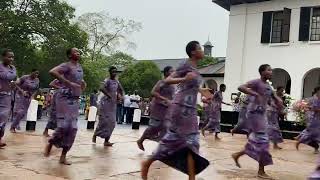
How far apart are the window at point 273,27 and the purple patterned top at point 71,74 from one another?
18.2 meters

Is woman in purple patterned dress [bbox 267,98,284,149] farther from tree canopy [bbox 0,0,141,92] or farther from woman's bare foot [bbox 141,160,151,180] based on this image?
tree canopy [bbox 0,0,141,92]

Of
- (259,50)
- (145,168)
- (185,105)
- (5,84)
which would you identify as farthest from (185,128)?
(259,50)

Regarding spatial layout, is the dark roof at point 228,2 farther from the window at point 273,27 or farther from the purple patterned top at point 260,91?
the purple patterned top at point 260,91

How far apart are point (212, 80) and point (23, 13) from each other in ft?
45.4

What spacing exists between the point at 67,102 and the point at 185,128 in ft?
7.51

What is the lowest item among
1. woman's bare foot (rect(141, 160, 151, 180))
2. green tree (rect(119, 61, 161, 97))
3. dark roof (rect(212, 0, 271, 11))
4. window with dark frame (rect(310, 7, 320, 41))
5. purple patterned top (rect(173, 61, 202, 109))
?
woman's bare foot (rect(141, 160, 151, 180))

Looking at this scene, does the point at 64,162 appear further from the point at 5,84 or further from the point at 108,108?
the point at 108,108

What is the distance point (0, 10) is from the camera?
82.5 feet

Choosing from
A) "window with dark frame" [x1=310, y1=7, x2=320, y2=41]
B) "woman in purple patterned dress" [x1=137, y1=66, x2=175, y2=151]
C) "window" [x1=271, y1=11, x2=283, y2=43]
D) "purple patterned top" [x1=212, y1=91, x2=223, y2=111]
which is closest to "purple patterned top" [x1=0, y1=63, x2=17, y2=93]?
"woman in purple patterned dress" [x1=137, y1=66, x2=175, y2=151]

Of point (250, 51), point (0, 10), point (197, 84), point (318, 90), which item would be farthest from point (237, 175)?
point (0, 10)

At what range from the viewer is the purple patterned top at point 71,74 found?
7.03 meters

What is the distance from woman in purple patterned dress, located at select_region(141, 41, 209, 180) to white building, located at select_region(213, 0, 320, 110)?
18592 millimetres

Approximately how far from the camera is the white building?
23.0 metres

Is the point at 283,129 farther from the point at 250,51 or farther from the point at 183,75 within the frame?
the point at 183,75
